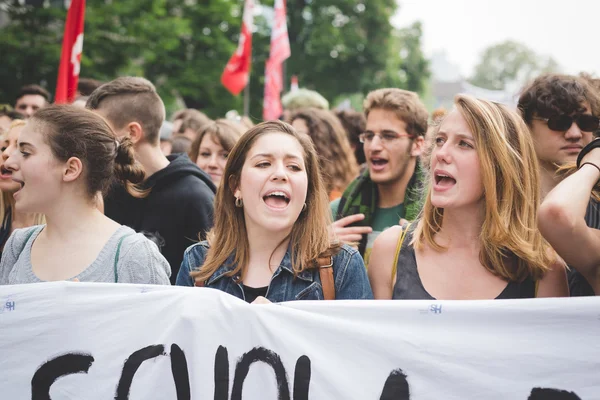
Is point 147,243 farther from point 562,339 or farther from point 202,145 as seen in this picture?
point 202,145

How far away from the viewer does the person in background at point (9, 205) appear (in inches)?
165

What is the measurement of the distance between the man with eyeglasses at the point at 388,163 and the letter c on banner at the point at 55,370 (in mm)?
2083

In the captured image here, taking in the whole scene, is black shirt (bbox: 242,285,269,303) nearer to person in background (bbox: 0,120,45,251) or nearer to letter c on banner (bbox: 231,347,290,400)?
letter c on banner (bbox: 231,347,290,400)

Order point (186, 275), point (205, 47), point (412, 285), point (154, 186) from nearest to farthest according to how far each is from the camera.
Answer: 1. point (412, 285)
2. point (186, 275)
3. point (154, 186)
4. point (205, 47)

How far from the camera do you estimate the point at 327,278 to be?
2.86m

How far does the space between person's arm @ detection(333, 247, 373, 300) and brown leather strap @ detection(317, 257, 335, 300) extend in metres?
0.02

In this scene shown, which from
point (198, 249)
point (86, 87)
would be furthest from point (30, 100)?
point (198, 249)

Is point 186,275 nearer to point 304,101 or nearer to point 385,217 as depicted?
point 385,217

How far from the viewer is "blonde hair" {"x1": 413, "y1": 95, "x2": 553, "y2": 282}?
9.34 feet

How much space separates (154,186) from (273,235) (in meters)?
1.37

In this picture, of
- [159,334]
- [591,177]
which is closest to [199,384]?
[159,334]

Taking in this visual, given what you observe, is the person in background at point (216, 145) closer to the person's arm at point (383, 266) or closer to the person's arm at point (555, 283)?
the person's arm at point (383, 266)

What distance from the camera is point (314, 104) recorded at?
718cm

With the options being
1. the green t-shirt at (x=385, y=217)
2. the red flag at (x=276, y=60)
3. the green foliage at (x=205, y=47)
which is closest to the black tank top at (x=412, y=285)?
the green t-shirt at (x=385, y=217)
